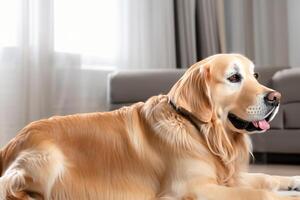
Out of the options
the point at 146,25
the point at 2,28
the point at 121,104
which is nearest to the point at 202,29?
the point at 146,25

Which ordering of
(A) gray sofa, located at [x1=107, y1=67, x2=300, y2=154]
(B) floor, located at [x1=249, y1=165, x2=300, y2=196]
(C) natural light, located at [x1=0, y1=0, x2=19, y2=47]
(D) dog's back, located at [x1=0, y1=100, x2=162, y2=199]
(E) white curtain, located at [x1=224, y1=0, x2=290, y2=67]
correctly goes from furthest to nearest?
(E) white curtain, located at [x1=224, y1=0, x2=290, y2=67], (A) gray sofa, located at [x1=107, y1=67, x2=300, y2=154], (C) natural light, located at [x1=0, y1=0, x2=19, y2=47], (B) floor, located at [x1=249, y1=165, x2=300, y2=196], (D) dog's back, located at [x1=0, y1=100, x2=162, y2=199]

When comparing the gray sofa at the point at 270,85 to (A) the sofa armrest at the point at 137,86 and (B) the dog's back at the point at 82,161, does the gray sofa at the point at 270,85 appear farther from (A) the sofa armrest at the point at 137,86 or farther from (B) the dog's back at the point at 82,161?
(B) the dog's back at the point at 82,161

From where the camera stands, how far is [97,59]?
314 centimetres

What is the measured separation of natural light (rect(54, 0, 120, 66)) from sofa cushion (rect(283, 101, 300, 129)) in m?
1.24

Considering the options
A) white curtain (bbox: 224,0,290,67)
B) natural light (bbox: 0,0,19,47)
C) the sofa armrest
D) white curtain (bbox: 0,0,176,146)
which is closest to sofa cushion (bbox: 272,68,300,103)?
the sofa armrest

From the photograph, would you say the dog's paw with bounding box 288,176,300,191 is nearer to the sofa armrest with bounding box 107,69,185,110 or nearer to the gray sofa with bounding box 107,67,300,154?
the gray sofa with bounding box 107,67,300,154

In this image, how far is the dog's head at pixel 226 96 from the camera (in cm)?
134

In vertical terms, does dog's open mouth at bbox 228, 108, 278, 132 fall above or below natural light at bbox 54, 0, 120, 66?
below

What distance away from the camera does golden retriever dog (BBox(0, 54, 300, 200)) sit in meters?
1.29

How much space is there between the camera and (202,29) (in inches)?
166

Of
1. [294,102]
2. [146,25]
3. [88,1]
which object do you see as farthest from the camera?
[146,25]

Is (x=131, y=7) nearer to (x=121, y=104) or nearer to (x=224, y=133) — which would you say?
(x=121, y=104)

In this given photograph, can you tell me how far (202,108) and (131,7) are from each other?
88.1 inches

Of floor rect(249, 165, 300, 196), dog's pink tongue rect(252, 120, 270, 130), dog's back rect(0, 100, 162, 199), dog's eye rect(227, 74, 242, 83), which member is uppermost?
dog's eye rect(227, 74, 242, 83)
